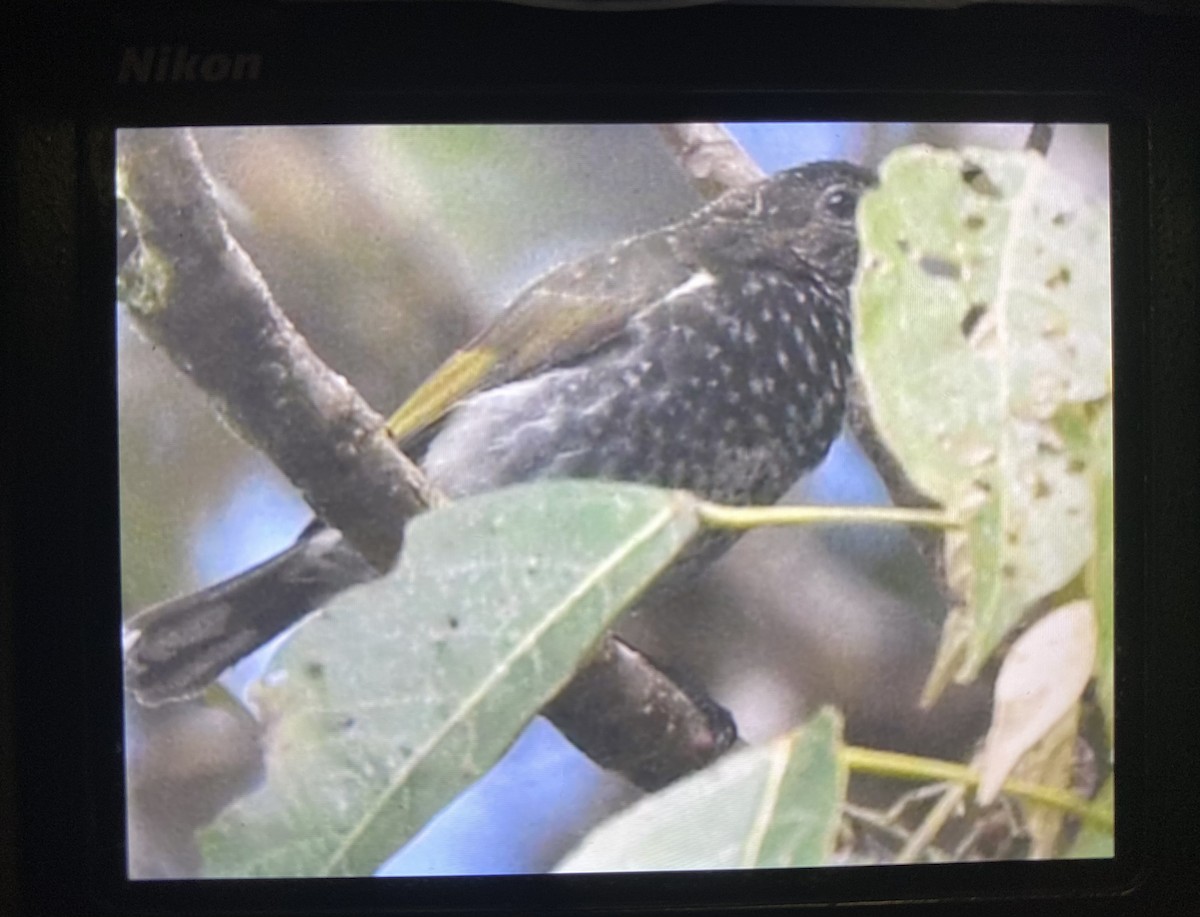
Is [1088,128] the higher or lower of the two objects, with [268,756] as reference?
higher

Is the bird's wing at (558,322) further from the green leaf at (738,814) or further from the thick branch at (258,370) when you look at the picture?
the green leaf at (738,814)

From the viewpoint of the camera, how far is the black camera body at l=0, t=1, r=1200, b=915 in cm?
65

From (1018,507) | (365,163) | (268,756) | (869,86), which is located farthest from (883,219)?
(268,756)

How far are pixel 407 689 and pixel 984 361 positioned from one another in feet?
1.28

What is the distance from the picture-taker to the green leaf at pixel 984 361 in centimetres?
67

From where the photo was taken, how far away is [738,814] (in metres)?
0.66

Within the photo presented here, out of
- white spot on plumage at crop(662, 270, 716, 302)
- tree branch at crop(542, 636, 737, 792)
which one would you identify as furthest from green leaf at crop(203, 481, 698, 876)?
white spot on plumage at crop(662, 270, 716, 302)

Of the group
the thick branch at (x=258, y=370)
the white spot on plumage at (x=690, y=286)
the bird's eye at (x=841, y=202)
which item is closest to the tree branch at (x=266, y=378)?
the thick branch at (x=258, y=370)

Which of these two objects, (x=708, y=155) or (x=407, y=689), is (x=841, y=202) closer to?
(x=708, y=155)

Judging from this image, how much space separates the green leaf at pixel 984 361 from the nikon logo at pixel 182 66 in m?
0.38

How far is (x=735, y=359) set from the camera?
26.3 inches

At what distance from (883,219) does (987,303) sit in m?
0.08

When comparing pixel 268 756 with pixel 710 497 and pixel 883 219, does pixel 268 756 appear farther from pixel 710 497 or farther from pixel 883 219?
pixel 883 219

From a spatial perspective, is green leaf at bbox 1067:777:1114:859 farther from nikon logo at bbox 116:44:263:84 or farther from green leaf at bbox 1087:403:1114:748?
nikon logo at bbox 116:44:263:84
